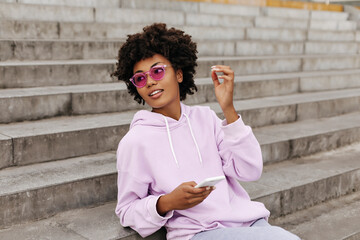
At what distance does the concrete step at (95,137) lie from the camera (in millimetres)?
3215

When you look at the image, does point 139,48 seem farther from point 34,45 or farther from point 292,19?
point 292,19

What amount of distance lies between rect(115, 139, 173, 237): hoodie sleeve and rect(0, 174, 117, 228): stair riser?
699 mm

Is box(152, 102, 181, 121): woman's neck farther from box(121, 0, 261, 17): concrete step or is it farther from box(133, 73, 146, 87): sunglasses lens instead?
box(121, 0, 261, 17): concrete step

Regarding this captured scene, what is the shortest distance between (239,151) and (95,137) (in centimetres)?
150

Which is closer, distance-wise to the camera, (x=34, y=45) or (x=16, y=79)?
(x=16, y=79)

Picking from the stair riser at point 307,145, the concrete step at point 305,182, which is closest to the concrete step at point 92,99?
the stair riser at point 307,145

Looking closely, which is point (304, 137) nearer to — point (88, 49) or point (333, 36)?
point (88, 49)

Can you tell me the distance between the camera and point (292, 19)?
29.5 feet

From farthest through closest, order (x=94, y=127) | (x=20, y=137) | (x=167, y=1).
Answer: (x=167, y=1)
(x=94, y=127)
(x=20, y=137)

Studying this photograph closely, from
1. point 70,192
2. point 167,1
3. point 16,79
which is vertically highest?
point 167,1

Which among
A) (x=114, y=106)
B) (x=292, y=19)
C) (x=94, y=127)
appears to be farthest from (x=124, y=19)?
(x=292, y=19)

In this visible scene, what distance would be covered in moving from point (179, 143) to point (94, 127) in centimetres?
132

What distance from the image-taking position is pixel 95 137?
354cm

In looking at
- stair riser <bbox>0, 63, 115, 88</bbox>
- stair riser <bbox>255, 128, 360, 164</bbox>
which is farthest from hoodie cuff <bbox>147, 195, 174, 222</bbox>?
stair riser <bbox>0, 63, 115, 88</bbox>
